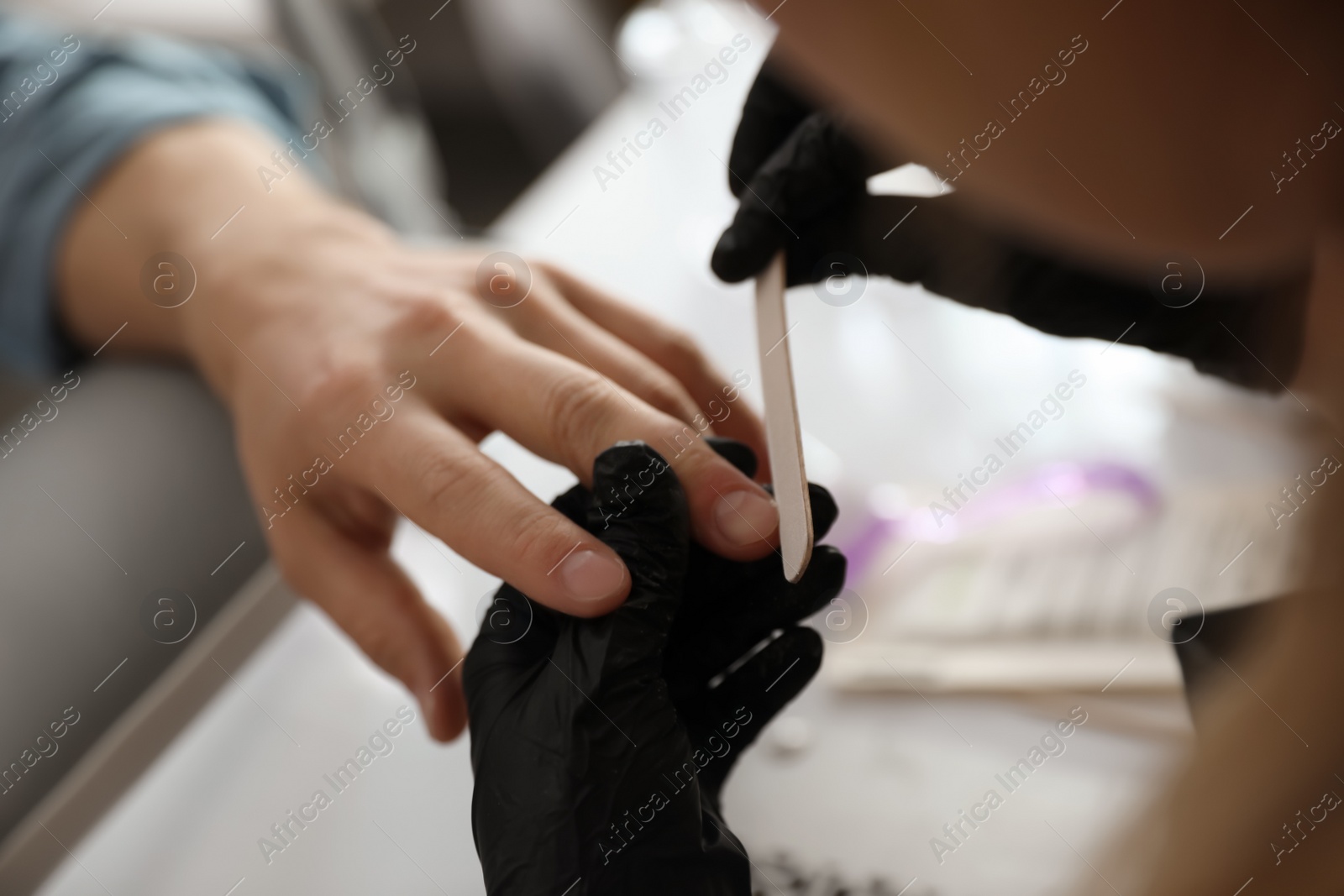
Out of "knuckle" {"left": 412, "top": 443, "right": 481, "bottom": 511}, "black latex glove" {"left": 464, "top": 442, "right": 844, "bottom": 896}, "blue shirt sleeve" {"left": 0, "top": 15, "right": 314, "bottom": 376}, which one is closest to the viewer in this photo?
"black latex glove" {"left": 464, "top": 442, "right": 844, "bottom": 896}

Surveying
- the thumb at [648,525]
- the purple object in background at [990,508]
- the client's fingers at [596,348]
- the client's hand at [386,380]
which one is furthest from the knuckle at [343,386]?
the purple object in background at [990,508]

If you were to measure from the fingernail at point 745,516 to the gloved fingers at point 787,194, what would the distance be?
0.15 metres

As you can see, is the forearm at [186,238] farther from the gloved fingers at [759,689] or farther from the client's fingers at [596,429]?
the gloved fingers at [759,689]

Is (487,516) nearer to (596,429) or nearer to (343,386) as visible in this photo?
(596,429)

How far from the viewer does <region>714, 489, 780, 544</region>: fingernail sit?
41 cm

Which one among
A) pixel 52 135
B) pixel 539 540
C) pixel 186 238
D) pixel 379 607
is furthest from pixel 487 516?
pixel 52 135

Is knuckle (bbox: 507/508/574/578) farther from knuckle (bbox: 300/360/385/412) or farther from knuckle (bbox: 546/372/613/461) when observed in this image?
knuckle (bbox: 300/360/385/412)

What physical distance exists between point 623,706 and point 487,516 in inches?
5.0

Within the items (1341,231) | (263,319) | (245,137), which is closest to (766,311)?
(1341,231)

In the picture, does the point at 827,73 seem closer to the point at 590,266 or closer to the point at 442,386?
the point at 442,386

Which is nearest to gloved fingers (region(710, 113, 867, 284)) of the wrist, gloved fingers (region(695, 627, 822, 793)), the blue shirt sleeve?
gloved fingers (region(695, 627, 822, 793))

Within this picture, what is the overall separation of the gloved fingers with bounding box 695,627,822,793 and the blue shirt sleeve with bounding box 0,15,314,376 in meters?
0.72

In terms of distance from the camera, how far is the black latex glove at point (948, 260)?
49 cm

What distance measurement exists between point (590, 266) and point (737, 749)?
593 mm
